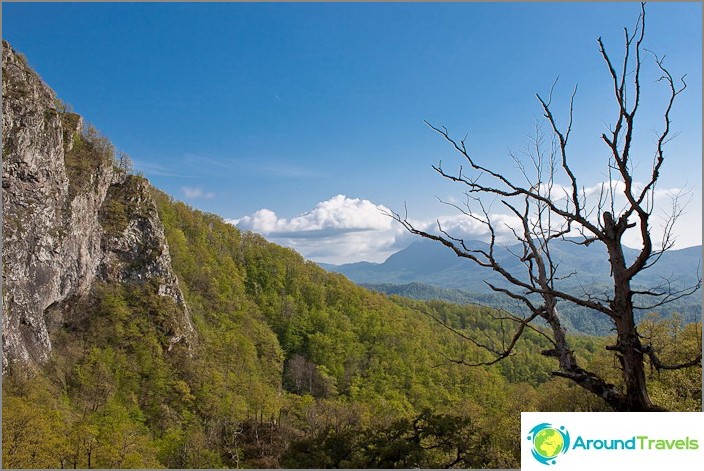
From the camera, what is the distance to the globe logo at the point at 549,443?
3.24 m

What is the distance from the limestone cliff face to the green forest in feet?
6.56

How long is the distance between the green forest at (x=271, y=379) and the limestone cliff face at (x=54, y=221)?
6.56ft

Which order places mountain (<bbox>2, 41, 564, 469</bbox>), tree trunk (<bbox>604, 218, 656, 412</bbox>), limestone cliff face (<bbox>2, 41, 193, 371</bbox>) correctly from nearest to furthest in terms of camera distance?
1. tree trunk (<bbox>604, 218, 656, 412</bbox>)
2. mountain (<bbox>2, 41, 564, 469</bbox>)
3. limestone cliff face (<bbox>2, 41, 193, 371</bbox>)

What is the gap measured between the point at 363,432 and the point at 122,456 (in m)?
13.6

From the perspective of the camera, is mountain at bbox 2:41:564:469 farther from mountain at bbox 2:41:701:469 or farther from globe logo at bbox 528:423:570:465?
globe logo at bbox 528:423:570:465

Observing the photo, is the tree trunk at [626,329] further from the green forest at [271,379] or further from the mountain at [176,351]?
the mountain at [176,351]

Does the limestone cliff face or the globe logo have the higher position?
the limestone cliff face

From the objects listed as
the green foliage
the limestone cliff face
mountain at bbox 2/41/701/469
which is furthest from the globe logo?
the green foliage

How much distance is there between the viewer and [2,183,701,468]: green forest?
11.3m

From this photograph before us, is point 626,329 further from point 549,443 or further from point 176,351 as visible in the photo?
point 176,351

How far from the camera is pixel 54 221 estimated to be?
28516 mm

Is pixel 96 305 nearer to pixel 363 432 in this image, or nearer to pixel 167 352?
pixel 167 352

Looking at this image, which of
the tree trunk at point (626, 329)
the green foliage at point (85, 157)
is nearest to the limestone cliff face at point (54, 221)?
the green foliage at point (85, 157)

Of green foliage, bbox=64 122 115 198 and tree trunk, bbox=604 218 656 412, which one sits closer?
tree trunk, bbox=604 218 656 412
